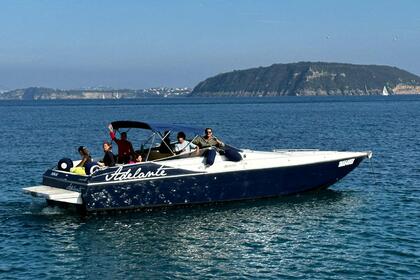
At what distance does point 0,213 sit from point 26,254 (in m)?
4.85

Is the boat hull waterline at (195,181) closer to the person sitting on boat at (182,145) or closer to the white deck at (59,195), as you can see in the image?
the white deck at (59,195)

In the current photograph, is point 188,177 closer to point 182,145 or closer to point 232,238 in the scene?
point 182,145

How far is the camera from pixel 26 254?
15.8 meters

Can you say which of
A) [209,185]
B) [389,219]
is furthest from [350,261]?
[209,185]

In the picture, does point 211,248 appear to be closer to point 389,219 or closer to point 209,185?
point 209,185

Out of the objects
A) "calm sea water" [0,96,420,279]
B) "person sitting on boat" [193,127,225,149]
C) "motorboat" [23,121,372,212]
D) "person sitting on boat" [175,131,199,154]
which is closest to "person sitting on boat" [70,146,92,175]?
"motorboat" [23,121,372,212]

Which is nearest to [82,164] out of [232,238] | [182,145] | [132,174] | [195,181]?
[132,174]

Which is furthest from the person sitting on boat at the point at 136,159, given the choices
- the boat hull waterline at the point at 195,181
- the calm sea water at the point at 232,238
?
the calm sea water at the point at 232,238

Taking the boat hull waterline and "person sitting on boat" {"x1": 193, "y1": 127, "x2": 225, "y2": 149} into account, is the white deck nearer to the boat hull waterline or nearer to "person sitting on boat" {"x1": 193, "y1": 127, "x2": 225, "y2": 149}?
the boat hull waterline

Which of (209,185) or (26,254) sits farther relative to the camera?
(209,185)

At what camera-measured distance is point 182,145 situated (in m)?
21.4

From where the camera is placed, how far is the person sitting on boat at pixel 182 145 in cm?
2119

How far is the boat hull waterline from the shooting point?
63.5 feet

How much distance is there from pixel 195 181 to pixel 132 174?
2.22m
